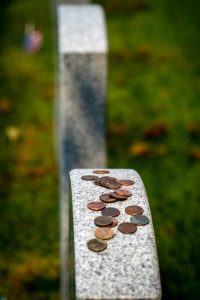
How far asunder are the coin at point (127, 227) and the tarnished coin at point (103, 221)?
0.02 meters

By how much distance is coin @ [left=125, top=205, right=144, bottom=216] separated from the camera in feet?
3.55

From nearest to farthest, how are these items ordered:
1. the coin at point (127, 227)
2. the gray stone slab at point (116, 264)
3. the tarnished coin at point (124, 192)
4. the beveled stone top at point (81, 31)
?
1. the gray stone slab at point (116, 264)
2. the coin at point (127, 227)
3. the tarnished coin at point (124, 192)
4. the beveled stone top at point (81, 31)

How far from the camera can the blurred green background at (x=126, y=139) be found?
2.53 meters

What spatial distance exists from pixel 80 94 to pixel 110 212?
1063 mm

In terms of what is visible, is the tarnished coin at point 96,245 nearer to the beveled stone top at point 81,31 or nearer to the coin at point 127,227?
the coin at point 127,227

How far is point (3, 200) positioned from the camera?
119 inches

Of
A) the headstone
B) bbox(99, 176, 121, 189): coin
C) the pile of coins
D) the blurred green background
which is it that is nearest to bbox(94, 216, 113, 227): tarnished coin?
the pile of coins

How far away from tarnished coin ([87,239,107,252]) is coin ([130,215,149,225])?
9 cm

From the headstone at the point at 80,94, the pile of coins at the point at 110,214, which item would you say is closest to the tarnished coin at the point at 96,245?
the pile of coins at the point at 110,214

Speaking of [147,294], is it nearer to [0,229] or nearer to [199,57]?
[0,229]

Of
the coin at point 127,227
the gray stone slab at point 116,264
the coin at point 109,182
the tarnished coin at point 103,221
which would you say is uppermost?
the coin at point 109,182

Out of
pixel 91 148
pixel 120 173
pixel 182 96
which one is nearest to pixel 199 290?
pixel 91 148

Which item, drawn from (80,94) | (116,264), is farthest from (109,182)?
(80,94)

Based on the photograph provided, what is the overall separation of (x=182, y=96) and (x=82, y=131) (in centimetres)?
222
